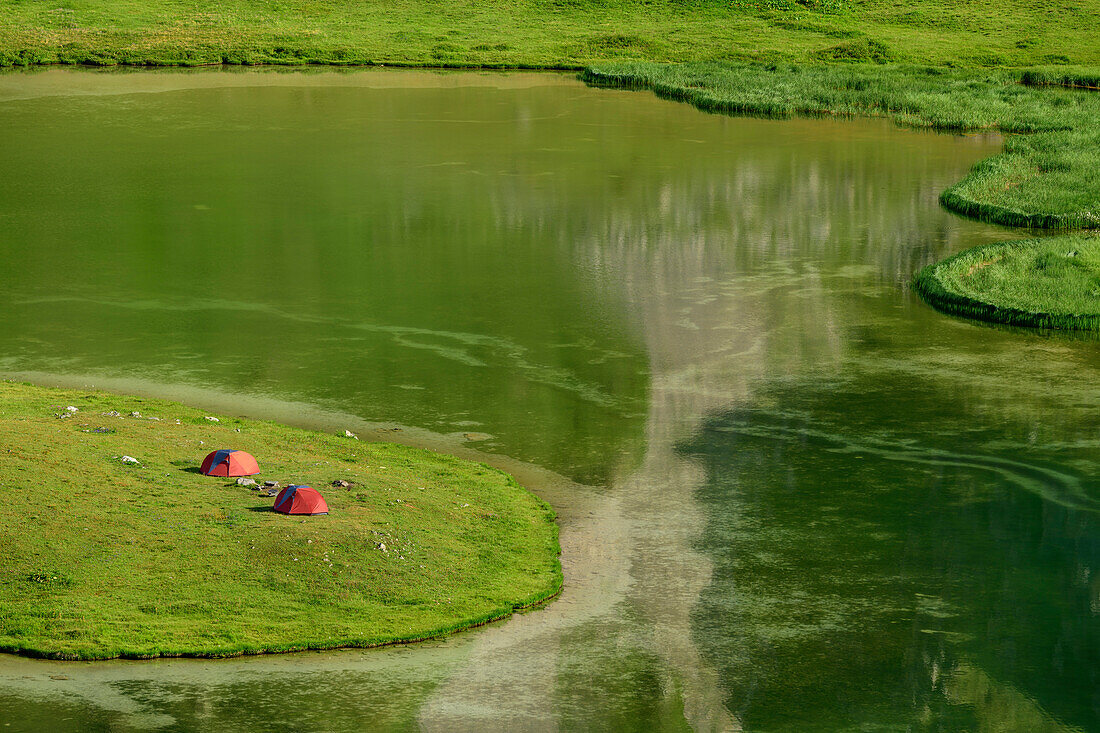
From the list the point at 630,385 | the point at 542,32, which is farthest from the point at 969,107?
the point at 630,385

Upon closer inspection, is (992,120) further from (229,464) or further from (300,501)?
(300,501)

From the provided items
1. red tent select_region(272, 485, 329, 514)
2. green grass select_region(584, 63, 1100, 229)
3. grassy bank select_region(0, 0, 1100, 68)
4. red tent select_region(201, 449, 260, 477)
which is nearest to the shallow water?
green grass select_region(584, 63, 1100, 229)

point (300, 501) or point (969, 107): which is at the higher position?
point (969, 107)

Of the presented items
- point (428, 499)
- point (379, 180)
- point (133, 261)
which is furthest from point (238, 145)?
point (428, 499)

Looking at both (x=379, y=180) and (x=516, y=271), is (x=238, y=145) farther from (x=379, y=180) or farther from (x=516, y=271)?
(x=516, y=271)

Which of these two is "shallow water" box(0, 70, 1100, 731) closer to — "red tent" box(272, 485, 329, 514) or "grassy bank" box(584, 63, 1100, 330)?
"grassy bank" box(584, 63, 1100, 330)
